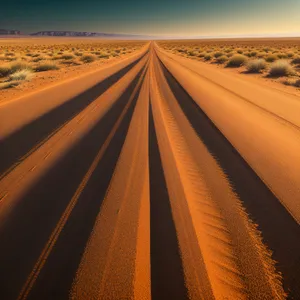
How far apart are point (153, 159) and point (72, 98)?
711 cm

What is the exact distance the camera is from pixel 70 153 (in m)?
5.89

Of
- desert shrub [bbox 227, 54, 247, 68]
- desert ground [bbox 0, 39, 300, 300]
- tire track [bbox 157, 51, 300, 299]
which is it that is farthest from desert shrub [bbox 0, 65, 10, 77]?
desert shrub [bbox 227, 54, 247, 68]

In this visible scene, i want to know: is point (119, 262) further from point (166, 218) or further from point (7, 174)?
point (7, 174)

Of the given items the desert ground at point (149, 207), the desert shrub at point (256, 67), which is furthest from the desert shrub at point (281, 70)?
the desert ground at point (149, 207)

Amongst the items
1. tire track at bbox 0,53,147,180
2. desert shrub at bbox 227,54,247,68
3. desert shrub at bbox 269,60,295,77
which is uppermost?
tire track at bbox 0,53,147,180

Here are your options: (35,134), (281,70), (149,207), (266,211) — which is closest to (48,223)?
(149,207)

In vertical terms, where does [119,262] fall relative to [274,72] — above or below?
above

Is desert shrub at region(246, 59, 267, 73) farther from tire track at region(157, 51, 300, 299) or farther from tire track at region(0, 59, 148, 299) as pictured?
tire track at region(0, 59, 148, 299)

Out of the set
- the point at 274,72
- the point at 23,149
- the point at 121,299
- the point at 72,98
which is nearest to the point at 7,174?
the point at 23,149

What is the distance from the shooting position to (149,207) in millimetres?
3898

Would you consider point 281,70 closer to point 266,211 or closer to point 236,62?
point 236,62

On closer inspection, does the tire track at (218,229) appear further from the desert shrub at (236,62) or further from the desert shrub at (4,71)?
the desert shrub at (236,62)

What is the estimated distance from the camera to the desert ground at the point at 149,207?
2.76m

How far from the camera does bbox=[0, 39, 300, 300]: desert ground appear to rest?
9.04ft
